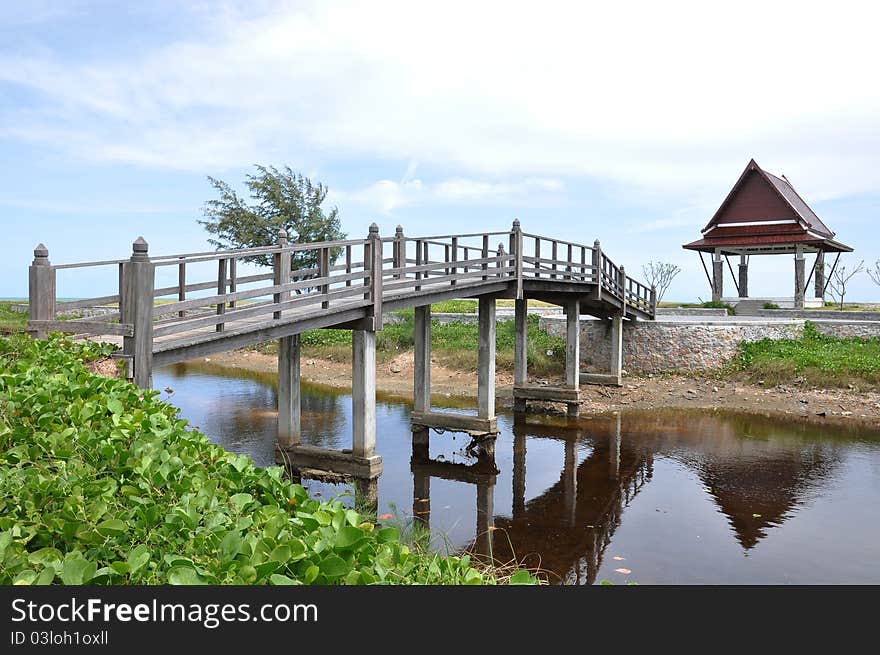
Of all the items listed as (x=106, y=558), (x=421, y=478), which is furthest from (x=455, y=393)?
(x=106, y=558)

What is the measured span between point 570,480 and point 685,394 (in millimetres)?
9854

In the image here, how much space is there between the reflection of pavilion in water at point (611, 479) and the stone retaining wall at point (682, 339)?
5.02m

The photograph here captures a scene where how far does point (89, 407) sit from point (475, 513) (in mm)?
7452

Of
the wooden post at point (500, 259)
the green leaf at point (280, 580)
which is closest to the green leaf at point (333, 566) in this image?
the green leaf at point (280, 580)

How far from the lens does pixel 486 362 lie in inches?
653

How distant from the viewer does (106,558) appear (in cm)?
389

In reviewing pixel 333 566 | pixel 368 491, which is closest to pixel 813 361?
pixel 368 491

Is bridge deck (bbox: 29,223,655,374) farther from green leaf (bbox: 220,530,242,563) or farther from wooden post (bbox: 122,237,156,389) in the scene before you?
green leaf (bbox: 220,530,242,563)

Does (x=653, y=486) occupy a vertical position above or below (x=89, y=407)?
below

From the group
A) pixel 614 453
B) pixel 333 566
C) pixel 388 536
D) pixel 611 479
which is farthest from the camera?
pixel 614 453

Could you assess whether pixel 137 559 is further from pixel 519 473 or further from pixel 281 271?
pixel 519 473

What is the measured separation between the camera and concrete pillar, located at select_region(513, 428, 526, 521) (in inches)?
491

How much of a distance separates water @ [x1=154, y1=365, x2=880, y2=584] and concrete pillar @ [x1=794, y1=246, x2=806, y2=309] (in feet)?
52.1
